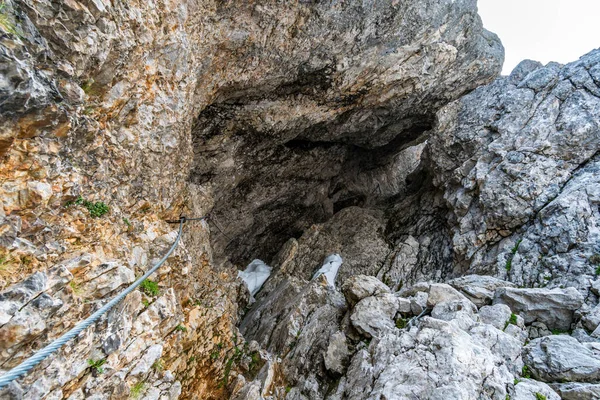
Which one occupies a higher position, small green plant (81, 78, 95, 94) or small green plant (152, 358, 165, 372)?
small green plant (81, 78, 95, 94)

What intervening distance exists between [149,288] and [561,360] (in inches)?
401

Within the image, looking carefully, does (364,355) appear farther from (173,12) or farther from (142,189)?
(173,12)

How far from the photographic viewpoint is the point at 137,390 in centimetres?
601

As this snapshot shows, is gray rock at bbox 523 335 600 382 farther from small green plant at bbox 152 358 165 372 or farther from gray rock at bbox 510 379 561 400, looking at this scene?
small green plant at bbox 152 358 165 372

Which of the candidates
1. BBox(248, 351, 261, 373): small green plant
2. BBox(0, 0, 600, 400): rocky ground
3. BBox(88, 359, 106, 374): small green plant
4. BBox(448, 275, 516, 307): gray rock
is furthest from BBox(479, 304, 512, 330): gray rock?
BBox(88, 359, 106, 374): small green plant

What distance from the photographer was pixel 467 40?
17.7 metres

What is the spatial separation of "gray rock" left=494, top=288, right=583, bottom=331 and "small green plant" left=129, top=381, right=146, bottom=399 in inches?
440

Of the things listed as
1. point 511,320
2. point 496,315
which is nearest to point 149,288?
point 496,315

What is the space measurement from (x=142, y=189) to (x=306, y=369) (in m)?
8.02

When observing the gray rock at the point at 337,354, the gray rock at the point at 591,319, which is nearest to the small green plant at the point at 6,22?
the gray rock at the point at 337,354

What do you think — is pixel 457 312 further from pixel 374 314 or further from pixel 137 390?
pixel 137 390

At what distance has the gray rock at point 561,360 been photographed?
7332 mm

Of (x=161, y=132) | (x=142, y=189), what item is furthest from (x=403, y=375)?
(x=161, y=132)

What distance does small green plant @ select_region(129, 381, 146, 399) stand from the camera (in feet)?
19.3
